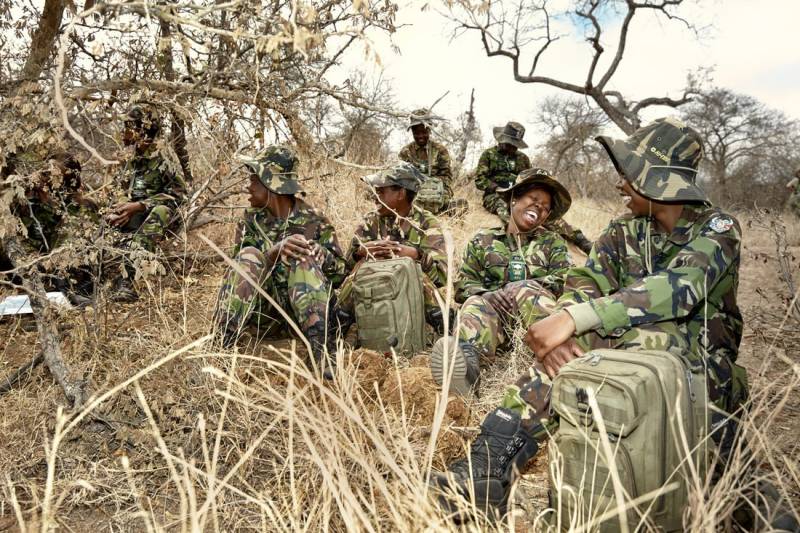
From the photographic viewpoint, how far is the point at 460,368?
2.78 m

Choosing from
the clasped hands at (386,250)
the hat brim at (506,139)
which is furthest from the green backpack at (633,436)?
the hat brim at (506,139)

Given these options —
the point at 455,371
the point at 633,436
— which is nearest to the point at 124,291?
the point at 455,371

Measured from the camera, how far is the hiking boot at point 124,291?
4170 mm

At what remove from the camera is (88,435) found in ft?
8.04

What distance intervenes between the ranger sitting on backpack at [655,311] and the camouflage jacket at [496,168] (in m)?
5.56

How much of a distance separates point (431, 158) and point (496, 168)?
3.25ft

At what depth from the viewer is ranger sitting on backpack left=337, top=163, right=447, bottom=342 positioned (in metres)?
3.83

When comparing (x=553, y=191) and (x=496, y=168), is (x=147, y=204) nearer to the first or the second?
(x=553, y=191)

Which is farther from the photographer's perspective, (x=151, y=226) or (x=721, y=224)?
(x=151, y=226)

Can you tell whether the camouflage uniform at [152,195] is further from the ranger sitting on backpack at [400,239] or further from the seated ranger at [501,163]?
the seated ranger at [501,163]

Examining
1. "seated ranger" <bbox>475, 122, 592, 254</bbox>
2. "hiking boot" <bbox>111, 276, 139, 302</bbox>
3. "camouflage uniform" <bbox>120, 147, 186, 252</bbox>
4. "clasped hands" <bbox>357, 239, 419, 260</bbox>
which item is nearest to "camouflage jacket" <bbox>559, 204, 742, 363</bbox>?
"clasped hands" <bbox>357, 239, 419, 260</bbox>

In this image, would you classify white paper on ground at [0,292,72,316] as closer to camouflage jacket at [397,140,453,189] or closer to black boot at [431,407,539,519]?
black boot at [431,407,539,519]

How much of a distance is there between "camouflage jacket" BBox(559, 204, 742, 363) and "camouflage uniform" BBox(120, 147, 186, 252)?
11.3 ft

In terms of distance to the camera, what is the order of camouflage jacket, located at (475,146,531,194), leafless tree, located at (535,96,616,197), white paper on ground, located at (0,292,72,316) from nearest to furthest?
white paper on ground, located at (0,292,72,316)
camouflage jacket, located at (475,146,531,194)
leafless tree, located at (535,96,616,197)
